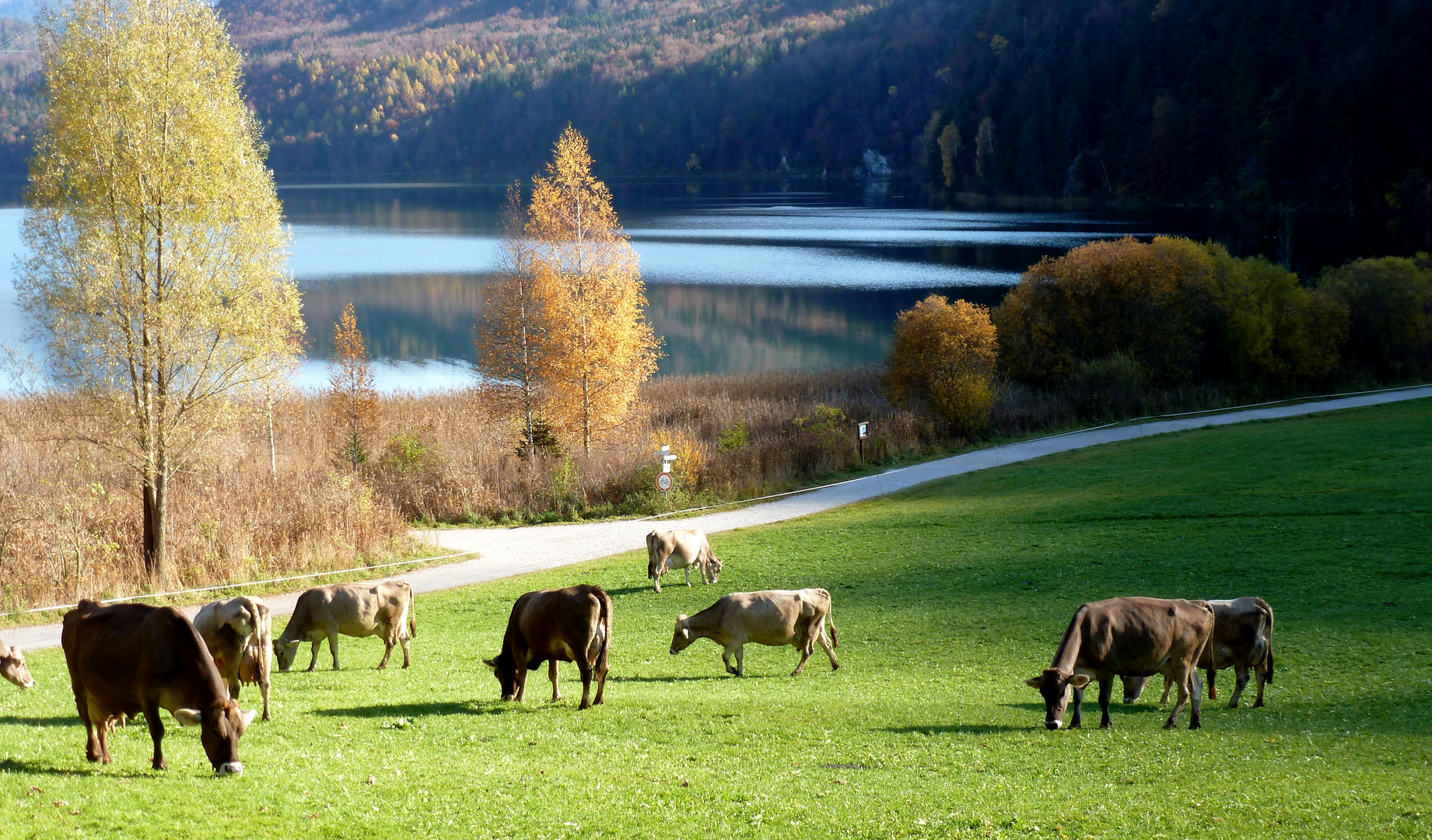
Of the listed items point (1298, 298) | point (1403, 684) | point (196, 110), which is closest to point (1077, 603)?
point (1403, 684)

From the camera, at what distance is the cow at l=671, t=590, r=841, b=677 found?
1369 cm

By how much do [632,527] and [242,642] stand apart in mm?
15903

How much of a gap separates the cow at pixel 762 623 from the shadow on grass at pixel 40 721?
6.43 m

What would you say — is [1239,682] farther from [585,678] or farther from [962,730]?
[585,678]

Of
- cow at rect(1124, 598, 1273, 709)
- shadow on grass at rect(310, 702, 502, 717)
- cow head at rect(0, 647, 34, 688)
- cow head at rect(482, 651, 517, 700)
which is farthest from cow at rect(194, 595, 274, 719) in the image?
cow at rect(1124, 598, 1273, 709)

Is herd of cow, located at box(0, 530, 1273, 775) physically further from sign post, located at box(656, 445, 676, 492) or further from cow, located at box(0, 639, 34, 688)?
sign post, located at box(656, 445, 676, 492)

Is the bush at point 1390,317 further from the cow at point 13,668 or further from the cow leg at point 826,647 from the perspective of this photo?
the cow at point 13,668

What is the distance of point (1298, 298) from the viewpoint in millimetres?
46000

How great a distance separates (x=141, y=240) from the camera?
70.5ft

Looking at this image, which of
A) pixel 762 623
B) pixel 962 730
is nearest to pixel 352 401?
pixel 762 623

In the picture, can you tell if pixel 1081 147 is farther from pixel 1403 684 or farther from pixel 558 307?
pixel 1403 684

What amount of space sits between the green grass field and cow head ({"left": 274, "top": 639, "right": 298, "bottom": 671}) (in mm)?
776

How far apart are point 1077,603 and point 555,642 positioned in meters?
8.38

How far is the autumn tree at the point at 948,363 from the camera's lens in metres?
38.1
